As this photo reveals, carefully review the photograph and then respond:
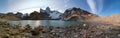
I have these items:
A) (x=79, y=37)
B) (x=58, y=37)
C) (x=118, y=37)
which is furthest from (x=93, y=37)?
(x=58, y=37)

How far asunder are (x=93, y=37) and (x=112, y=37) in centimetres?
171

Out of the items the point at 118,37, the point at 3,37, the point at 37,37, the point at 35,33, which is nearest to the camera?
the point at 3,37

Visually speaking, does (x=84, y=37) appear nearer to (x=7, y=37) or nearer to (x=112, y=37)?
(x=112, y=37)

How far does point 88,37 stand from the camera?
1305 centimetres

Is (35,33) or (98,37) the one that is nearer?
(98,37)

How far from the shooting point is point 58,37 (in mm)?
13547

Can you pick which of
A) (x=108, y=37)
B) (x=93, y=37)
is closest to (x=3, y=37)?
(x=93, y=37)

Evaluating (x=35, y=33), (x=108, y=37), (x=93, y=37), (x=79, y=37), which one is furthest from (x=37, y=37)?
(x=108, y=37)

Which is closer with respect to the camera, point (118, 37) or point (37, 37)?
point (118, 37)

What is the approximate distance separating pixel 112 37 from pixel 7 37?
903 cm

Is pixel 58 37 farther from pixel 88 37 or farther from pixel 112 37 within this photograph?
pixel 112 37

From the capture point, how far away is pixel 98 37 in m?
13.3

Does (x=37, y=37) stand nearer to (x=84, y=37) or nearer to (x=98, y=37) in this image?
(x=84, y=37)

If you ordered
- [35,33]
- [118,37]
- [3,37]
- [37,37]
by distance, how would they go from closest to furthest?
Answer: [3,37] < [118,37] < [37,37] < [35,33]
